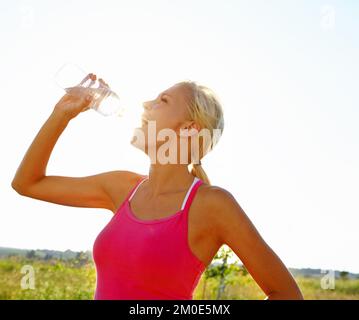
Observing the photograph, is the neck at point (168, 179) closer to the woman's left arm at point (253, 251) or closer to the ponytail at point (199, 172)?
the ponytail at point (199, 172)

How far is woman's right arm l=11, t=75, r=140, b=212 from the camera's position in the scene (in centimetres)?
290

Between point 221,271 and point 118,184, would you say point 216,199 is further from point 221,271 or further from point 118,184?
point 221,271

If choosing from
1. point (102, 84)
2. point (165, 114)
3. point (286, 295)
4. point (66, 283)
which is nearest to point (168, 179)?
point (165, 114)

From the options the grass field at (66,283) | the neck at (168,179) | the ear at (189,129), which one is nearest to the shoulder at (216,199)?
the neck at (168,179)

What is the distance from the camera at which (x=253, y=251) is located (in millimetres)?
2385

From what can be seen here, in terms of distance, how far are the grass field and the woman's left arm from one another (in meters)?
8.40

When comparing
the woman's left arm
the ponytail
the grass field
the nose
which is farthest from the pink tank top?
the grass field

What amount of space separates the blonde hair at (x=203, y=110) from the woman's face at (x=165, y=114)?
0.09 ft

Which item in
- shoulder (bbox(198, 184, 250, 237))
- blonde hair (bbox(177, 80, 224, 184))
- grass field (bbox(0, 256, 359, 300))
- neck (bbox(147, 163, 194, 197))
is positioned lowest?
shoulder (bbox(198, 184, 250, 237))

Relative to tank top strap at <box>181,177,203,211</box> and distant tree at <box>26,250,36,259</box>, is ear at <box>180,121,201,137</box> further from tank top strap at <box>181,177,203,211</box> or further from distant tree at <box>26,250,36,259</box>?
distant tree at <box>26,250,36,259</box>

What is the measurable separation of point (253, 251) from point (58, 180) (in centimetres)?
105
